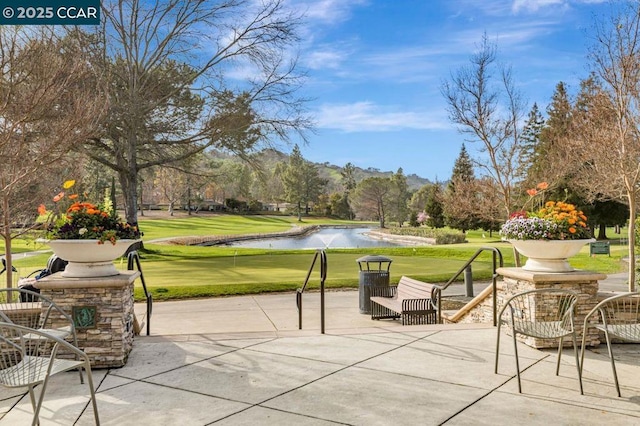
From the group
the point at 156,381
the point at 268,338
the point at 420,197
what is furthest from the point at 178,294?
the point at 420,197

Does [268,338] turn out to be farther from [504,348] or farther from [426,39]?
[426,39]

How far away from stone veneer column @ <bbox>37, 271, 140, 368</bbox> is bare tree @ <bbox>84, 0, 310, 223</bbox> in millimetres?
17524

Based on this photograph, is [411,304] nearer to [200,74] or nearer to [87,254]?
[87,254]

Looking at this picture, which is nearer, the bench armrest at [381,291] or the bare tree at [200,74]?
the bench armrest at [381,291]

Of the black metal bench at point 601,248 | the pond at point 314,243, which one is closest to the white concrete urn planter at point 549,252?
the black metal bench at point 601,248

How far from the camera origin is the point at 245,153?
23.9 m

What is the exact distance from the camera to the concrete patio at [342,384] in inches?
137

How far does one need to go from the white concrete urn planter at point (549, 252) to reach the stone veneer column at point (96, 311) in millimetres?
4160

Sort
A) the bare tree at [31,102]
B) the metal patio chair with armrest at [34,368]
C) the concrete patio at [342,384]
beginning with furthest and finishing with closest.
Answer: the bare tree at [31,102] < the concrete patio at [342,384] < the metal patio chair with armrest at [34,368]

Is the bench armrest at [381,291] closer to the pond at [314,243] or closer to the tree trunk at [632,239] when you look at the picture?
the tree trunk at [632,239]

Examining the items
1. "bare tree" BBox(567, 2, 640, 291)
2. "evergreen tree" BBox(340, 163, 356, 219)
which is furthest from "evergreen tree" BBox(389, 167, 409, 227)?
"bare tree" BBox(567, 2, 640, 291)

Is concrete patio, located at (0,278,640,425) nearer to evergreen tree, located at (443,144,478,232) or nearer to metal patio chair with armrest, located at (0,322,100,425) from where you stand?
metal patio chair with armrest, located at (0,322,100,425)

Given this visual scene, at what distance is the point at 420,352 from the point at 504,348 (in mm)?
933

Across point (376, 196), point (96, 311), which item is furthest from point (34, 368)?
point (376, 196)
